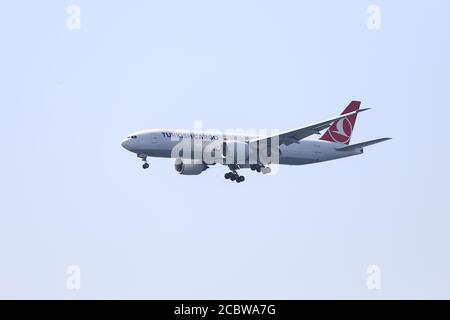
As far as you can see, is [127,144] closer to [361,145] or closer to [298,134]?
[298,134]

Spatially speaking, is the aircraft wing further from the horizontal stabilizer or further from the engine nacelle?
the engine nacelle

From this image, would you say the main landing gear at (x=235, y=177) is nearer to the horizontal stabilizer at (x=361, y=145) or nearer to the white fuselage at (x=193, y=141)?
the white fuselage at (x=193, y=141)

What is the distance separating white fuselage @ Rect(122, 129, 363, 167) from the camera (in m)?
78.9

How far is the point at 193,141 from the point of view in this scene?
80312mm

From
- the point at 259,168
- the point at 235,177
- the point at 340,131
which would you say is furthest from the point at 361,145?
the point at 235,177

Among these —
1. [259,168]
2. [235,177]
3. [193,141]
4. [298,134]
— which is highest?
[298,134]

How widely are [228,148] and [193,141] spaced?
124 inches

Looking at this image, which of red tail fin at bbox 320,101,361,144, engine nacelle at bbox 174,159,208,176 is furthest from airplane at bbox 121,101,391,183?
red tail fin at bbox 320,101,361,144

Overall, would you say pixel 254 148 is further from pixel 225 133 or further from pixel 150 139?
pixel 150 139

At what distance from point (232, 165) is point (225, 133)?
3049 millimetres

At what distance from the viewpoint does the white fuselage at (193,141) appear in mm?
78938

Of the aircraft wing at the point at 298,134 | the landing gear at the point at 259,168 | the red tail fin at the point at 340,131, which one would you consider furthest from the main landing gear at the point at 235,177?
the red tail fin at the point at 340,131
